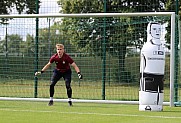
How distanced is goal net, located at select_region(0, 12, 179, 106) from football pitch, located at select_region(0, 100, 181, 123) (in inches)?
88.4

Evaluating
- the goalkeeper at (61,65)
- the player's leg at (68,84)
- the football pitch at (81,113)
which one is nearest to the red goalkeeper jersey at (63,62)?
the goalkeeper at (61,65)

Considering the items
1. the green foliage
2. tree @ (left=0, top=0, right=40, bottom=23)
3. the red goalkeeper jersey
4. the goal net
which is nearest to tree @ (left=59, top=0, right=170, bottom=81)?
the goal net

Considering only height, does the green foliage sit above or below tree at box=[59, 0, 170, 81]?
above

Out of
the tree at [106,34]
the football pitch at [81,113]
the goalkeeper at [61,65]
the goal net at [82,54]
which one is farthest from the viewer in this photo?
the tree at [106,34]

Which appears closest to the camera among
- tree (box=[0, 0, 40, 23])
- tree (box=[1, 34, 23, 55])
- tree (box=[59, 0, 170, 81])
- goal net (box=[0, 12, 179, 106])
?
goal net (box=[0, 12, 179, 106])

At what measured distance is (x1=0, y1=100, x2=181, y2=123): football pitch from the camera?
542 inches

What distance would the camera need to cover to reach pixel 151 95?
16.6 metres

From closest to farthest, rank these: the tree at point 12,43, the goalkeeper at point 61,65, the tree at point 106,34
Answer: the goalkeeper at point 61,65 → the tree at point 106,34 → the tree at point 12,43

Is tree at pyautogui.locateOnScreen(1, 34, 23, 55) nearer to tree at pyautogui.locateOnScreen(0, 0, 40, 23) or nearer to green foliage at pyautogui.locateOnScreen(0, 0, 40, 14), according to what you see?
tree at pyautogui.locateOnScreen(0, 0, 40, 23)

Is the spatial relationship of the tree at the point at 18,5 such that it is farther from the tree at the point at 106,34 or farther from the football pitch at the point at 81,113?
the football pitch at the point at 81,113

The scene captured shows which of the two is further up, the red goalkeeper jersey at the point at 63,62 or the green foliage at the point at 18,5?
the green foliage at the point at 18,5

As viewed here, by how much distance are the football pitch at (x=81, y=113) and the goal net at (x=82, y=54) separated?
7.36ft

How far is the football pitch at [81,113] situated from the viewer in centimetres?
1376

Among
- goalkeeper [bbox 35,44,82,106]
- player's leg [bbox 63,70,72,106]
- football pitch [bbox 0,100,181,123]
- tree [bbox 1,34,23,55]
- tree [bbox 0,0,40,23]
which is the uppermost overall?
tree [bbox 0,0,40,23]
